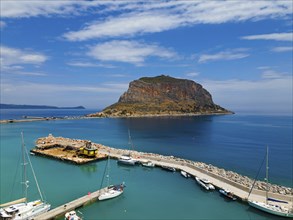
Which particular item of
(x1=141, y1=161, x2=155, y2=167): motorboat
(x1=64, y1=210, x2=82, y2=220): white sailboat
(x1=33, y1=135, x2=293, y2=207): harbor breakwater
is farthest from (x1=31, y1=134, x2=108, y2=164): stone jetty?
(x1=64, y1=210, x2=82, y2=220): white sailboat

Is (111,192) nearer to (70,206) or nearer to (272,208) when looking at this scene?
(70,206)

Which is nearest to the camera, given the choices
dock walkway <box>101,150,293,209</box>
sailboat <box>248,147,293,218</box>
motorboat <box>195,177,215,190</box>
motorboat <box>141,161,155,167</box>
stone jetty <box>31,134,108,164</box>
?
sailboat <box>248,147,293,218</box>

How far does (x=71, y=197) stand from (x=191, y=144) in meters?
61.2

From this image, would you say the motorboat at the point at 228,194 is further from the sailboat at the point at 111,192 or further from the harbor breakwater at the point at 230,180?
the sailboat at the point at 111,192

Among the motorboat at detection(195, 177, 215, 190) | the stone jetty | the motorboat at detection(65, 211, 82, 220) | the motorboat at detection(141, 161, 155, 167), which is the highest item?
the stone jetty

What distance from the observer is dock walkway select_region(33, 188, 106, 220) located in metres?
31.9

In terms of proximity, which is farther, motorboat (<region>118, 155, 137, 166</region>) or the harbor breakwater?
motorboat (<region>118, 155, 137, 166</region>)

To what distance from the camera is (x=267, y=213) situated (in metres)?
35.0

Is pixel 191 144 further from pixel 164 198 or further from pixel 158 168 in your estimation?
pixel 164 198

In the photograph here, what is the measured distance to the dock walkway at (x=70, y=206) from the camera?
31.9 metres

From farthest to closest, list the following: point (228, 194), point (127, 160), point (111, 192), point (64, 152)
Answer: point (64, 152) < point (127, 160) < point (111, 192) < point (228, 194)

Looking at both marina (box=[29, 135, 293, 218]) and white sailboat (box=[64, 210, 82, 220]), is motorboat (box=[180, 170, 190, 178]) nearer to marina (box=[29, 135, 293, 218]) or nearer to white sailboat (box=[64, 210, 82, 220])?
marina (box=[29, 135, 293, 218])

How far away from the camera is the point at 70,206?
34.6 metres

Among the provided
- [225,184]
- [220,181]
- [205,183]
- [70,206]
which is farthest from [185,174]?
[70,206]
